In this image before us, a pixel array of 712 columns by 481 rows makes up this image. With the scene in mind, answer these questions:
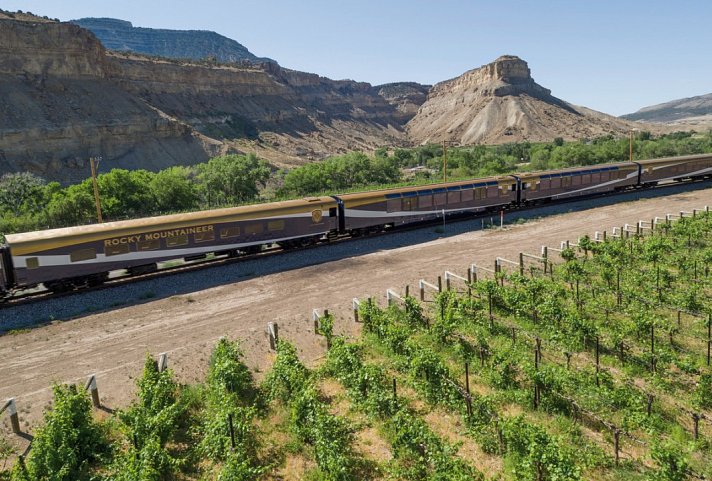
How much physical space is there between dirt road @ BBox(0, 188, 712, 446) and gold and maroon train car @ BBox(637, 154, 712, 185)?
28320mm

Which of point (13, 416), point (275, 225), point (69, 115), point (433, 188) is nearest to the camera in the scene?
point (13, 416)

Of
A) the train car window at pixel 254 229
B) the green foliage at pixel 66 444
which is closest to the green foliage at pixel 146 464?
the green foliage at pixel 66 444

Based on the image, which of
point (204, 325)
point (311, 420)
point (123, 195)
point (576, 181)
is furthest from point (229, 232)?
point (576, 181)

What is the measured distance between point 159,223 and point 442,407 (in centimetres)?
2022

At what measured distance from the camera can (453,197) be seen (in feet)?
128

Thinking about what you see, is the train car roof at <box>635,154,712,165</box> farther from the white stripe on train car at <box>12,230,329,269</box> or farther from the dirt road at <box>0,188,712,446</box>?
the white stripe on train car at <box>12,230,329,269</box>

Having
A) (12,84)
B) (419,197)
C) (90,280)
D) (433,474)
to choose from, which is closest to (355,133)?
(12,84)

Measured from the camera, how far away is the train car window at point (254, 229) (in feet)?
97.0

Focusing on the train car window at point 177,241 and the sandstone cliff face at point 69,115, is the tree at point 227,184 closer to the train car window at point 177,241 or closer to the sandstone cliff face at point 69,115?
the sandstone cliff face at point 69,115

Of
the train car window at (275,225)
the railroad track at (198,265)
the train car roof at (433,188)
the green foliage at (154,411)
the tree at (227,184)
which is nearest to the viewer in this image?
the green foliage at (154,411)

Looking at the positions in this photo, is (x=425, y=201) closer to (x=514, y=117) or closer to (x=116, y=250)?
(x=116, y=250)

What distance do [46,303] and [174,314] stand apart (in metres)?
7.52

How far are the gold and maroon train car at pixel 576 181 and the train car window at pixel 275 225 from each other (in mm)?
24938

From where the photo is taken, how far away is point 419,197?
3691 centimetres
